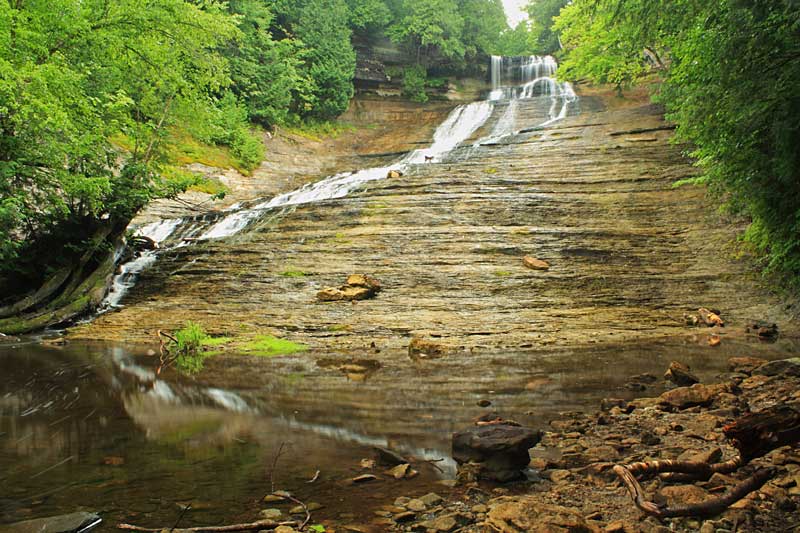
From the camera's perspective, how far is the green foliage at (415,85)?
1554 inches

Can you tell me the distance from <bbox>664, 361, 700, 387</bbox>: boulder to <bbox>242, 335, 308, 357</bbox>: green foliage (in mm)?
6018

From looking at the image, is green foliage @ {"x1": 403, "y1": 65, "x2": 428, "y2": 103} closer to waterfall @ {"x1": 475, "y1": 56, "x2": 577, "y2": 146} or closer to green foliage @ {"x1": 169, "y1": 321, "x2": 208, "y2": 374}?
waterfall @ {"x1": 475, "y1": 56, "x2": 577, "y2": 146}

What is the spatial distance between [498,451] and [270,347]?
21.8ft

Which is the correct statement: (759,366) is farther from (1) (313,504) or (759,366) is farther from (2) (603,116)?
(2) (603,116)

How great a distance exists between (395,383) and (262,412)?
78.5 inches

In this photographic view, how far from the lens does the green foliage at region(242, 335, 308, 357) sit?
9.12 m

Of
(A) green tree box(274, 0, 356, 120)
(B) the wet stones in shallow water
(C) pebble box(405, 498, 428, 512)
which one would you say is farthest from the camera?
(A) green tree box(274, 0, 356, 120)

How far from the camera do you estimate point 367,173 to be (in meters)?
23.2

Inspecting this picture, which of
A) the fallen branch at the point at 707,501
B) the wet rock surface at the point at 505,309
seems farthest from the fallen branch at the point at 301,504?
the fallen branch at the point at 707,501

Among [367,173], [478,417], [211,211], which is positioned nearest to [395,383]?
[478,417]

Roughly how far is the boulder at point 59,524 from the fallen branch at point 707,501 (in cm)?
306

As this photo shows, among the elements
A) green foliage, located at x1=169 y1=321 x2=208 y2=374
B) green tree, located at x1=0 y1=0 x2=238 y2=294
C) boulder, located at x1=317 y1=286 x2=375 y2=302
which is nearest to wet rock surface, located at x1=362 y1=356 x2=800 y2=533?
green foliage, located at x1=169 y1=321 x2=208 y2=374

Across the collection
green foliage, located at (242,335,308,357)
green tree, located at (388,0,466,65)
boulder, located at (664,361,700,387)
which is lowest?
green foliage, located at (242,335,308,357)

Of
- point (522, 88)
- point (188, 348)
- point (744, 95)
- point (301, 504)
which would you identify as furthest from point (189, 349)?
point (522, 88)
